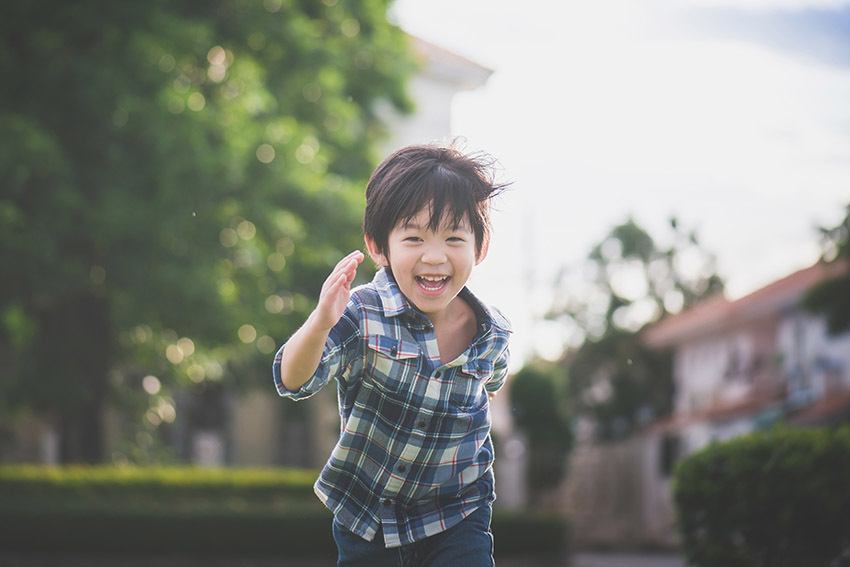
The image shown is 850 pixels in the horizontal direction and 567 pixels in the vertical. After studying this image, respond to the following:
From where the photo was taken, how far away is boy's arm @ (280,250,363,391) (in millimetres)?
3508

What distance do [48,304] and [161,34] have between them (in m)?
4.97

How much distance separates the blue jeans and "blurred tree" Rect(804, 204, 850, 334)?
25.3ft

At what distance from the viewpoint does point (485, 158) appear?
3.95m

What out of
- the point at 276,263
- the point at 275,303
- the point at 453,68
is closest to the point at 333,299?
the point at 276,263

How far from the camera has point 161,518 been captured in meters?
16.5

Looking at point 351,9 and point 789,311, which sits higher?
point 351,9

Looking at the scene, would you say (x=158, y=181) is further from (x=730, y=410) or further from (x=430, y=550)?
(x=730, y=410)

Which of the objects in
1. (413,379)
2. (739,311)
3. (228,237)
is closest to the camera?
(413,379)

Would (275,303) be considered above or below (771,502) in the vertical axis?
above

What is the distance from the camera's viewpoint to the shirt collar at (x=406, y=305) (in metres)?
3.82

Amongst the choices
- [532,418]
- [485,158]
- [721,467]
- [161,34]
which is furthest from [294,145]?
[485,158]

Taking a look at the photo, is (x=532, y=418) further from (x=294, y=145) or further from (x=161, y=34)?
(x=161, y=34)

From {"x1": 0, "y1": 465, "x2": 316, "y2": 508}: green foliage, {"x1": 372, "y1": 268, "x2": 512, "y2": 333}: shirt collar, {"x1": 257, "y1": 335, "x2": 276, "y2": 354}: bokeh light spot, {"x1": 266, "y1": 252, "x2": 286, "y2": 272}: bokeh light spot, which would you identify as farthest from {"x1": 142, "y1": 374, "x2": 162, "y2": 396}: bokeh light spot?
{"x1": 372, "y1": 268, "x2": 512, "y2": 333}: shirt collar

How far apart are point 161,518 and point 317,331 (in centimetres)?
1360
